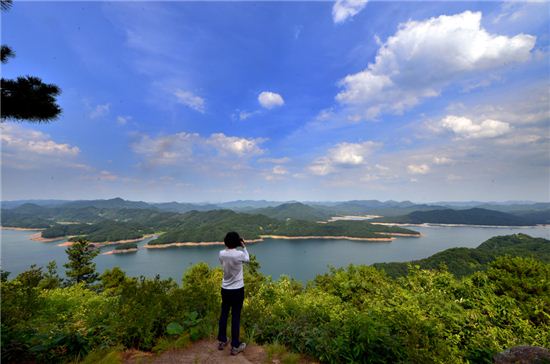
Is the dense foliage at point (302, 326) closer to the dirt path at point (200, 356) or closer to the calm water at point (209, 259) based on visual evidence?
the dirt path at point (200, 356)

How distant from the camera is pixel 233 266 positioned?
3822 mm

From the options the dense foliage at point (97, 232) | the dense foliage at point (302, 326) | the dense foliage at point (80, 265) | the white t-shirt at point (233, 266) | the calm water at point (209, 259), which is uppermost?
the white t-shirt at point (233, 266)

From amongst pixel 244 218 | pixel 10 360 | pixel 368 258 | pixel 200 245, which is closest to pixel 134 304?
pixel 10 360

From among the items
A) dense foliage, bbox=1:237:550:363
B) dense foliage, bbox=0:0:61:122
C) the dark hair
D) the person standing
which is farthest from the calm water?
dense foliage, bbox=0:0:61:122

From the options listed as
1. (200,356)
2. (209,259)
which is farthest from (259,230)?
(200,356)

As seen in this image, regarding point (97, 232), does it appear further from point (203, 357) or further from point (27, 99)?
point (203, 357)

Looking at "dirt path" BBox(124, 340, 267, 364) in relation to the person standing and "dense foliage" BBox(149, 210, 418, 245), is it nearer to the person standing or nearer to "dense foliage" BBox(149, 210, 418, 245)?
the person standing

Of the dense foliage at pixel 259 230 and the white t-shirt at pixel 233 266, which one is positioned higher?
the white t-shirt at pixel 233 266

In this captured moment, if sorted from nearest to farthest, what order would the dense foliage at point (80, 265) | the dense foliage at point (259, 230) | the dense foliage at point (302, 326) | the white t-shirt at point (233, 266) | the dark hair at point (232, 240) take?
1. the dense foliage at point (302, 326)
2. the white t-shirt at point (233, 266)
3. the dark hair at point (232, 240)
4. the dense foliage at point (80, 265)
5. the dense foliage at point (259, 230)

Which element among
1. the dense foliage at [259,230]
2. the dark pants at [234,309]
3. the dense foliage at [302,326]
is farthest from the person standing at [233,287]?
the dense foliage at [259,230]

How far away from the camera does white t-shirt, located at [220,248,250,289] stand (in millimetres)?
3824

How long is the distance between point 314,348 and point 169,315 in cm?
283

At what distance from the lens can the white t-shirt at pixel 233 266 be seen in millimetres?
3824

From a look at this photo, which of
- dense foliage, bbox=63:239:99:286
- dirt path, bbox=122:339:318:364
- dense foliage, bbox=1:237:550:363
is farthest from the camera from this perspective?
dense foliage, bbox=63:239:99:286
